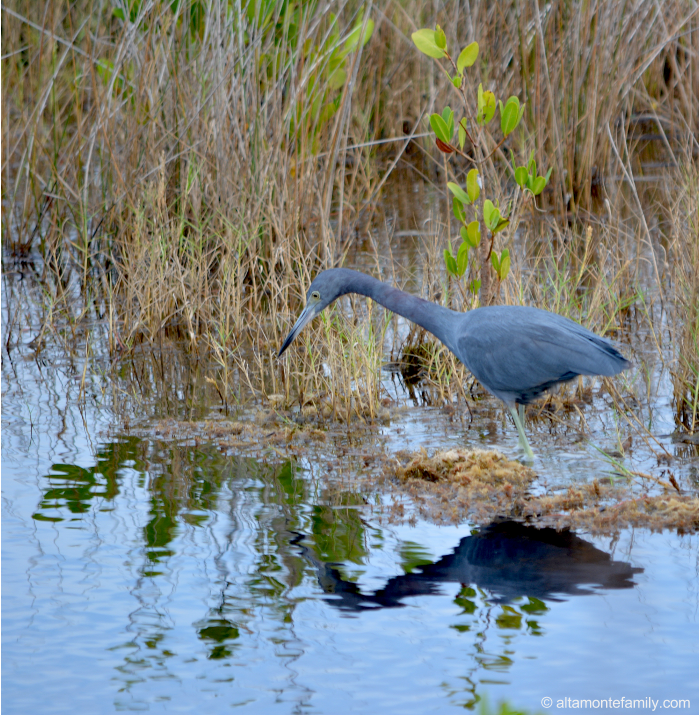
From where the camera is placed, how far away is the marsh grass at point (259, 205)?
203 inches

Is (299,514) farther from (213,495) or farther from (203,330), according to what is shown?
(203,330)

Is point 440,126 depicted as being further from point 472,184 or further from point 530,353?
point 530,353

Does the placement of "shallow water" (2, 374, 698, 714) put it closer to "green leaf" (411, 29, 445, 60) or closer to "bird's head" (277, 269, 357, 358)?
"bird's head" (277, 269, 357, 358)

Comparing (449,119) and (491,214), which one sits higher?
(449,119)

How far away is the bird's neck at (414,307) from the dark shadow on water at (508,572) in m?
1.14

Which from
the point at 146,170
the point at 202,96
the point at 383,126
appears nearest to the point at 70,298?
the point at 146,170

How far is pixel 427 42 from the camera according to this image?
15.0ft

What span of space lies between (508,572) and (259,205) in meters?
3.41

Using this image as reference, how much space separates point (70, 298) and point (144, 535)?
3433 mm

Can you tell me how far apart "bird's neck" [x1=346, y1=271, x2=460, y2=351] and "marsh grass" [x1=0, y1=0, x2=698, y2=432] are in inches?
8.8

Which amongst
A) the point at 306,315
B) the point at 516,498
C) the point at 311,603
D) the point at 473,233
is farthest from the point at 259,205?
the point at 311,603

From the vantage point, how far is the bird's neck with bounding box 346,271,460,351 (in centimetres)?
438

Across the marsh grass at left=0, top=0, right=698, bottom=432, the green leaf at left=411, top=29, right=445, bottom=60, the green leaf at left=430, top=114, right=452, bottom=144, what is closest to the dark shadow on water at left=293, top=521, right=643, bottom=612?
the marsh grass at left=0, top=0, right=698, bottom=432

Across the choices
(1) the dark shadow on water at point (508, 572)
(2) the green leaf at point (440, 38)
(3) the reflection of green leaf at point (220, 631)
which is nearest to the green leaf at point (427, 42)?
(2) the green leaf at point (440, 38)
